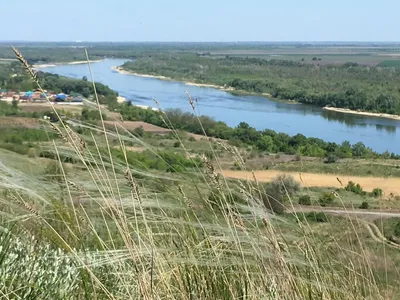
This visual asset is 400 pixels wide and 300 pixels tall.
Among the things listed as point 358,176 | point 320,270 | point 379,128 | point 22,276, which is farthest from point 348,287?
point 379,128

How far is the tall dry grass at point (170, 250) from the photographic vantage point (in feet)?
3.51

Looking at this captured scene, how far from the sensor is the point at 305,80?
5703cm

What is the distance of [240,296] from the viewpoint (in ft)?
3.77

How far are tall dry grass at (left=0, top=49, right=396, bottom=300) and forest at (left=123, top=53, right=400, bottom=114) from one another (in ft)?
132

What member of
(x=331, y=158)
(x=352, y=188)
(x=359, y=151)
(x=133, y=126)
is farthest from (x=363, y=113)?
(x=352, y=188)

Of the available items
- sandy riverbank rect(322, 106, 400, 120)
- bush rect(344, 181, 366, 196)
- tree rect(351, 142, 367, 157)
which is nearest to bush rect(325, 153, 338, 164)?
tree rect(351, 142, 367, 157)

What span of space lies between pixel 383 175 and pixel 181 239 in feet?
65.2

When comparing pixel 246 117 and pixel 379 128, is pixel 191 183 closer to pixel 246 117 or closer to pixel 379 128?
pixel 246 117

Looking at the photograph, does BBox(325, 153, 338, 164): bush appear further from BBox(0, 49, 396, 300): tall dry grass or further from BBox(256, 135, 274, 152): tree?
BBox(0, 49, 396, 300): tall dry grass

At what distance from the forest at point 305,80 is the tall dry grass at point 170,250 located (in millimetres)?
40102

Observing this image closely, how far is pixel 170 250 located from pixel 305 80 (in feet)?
A: 188

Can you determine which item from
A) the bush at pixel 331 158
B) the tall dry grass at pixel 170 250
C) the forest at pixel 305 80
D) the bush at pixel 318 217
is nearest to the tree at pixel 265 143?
the bush at pixel 331 158

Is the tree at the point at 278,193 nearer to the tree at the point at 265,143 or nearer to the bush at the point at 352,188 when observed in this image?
the bush at the point at 352,188

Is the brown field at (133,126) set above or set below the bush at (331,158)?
above
